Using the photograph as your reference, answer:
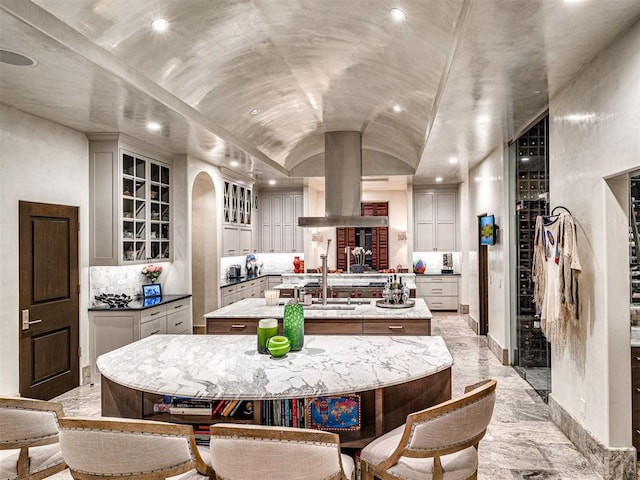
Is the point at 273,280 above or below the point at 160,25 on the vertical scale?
below

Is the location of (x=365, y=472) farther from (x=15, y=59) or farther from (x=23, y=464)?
(x=15, y=59)

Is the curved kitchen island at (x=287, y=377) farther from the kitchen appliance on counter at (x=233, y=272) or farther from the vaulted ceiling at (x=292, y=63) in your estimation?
the kitchen appliance on counter at (x=233, y=272)

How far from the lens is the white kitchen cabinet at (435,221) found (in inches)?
398

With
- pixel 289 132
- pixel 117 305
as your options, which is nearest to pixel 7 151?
pixel 117 305

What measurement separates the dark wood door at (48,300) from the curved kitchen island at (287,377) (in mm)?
2034

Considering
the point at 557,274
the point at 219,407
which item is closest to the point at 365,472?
the point at 219,407

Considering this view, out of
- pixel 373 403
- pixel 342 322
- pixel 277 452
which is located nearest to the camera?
pixel 277 452

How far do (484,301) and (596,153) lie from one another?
4581 mm

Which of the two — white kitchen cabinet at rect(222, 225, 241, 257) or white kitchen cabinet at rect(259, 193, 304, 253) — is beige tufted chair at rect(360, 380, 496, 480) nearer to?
white kitchen cabinet at rect(222, 225, 241, 257)

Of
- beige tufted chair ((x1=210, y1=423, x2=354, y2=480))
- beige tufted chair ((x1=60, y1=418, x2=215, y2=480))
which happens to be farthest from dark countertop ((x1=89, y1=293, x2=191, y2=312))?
beige tufted chair ((x1=210, y1=423, x2=354, y2=480))

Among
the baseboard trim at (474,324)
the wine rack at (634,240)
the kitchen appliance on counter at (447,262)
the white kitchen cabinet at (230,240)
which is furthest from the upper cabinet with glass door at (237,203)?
the wine rack at (634,240)

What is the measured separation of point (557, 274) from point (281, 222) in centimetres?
744

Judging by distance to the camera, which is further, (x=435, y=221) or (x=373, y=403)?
(x=435, y=221)

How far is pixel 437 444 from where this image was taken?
1.85 meters
